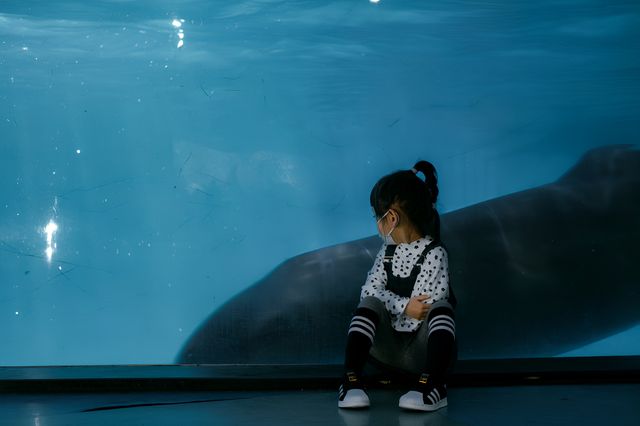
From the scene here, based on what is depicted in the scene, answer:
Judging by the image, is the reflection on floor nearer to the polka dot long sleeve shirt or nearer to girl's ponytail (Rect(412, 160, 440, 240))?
the polka dot long sleeve shirt

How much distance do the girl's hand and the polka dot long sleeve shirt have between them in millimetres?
32

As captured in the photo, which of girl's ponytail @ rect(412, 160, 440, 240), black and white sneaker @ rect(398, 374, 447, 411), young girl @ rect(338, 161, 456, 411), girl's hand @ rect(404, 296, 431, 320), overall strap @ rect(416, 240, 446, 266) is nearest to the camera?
black and white sneaker @ rect(398, 374, 447, 411)

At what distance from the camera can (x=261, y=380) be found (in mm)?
3057

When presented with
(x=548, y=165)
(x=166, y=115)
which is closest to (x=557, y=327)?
(x=548, y=165)

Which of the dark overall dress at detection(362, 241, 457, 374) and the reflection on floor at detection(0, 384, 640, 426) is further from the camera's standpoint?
the dark overall dress at detection(362, 241, 457, 374)

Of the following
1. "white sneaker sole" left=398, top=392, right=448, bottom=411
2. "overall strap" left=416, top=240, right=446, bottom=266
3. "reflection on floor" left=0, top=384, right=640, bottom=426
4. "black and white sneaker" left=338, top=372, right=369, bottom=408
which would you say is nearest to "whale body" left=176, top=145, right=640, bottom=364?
"reflection on floor" left=0, top=384, right=640, bottom=426

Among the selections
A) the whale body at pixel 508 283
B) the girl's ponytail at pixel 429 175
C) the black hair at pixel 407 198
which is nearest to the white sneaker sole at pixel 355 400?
the black hair at pixel 407 198

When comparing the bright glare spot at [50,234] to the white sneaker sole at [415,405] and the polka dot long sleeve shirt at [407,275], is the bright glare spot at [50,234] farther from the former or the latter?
the white sneaker sole at [415,405]

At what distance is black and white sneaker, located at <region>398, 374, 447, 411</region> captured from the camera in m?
2.42

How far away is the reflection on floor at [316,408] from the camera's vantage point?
2314mm

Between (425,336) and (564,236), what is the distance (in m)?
1.28

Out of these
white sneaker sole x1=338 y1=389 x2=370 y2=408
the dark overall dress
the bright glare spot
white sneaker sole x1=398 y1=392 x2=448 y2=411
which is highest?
the bright glare spot

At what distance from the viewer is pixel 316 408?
8.41 ft

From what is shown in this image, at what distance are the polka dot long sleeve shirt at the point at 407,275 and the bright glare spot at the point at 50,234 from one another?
1.51 m
